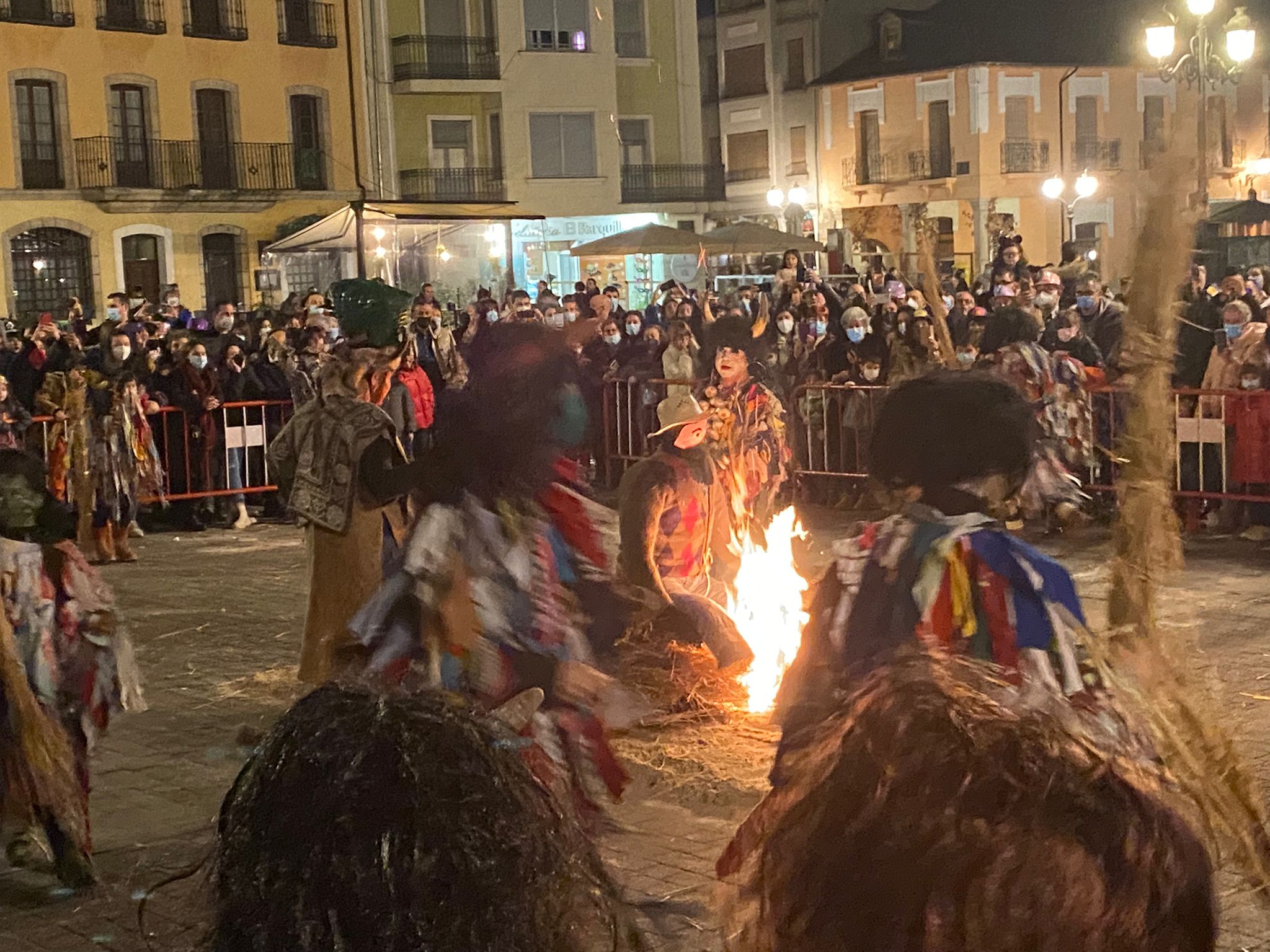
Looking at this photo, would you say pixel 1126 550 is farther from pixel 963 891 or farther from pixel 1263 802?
pixel 963 891

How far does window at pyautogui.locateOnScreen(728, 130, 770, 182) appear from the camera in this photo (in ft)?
175

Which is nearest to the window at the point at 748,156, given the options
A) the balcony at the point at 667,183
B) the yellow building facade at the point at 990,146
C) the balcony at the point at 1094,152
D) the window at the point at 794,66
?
the window at the point at 794,66

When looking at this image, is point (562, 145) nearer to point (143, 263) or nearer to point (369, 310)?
point (143, 263)

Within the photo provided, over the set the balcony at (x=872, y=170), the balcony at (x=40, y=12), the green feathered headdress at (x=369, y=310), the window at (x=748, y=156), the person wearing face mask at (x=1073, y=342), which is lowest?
the person wearing face mask at (x=1073, y=342)

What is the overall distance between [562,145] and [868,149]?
13.6 m

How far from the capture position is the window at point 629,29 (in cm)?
4138

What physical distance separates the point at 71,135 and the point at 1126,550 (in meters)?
34.4

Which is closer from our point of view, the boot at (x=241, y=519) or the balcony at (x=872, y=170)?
the boot at (x=241, y=519)

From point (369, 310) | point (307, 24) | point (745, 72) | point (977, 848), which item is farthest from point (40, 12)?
Result: point (977, 848)

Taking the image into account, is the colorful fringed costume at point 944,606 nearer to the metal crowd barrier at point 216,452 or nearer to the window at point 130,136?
the metal crowd barrier at point 216,452

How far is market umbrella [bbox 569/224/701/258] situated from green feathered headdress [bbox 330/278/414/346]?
17.2 meters

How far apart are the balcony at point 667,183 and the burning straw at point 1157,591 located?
38.8 m

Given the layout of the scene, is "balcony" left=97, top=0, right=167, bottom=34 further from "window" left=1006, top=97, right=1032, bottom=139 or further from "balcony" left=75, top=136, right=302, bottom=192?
"window" left=1006, top=97, right=1032, bottom=139

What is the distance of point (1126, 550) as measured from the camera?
3.59 metres
